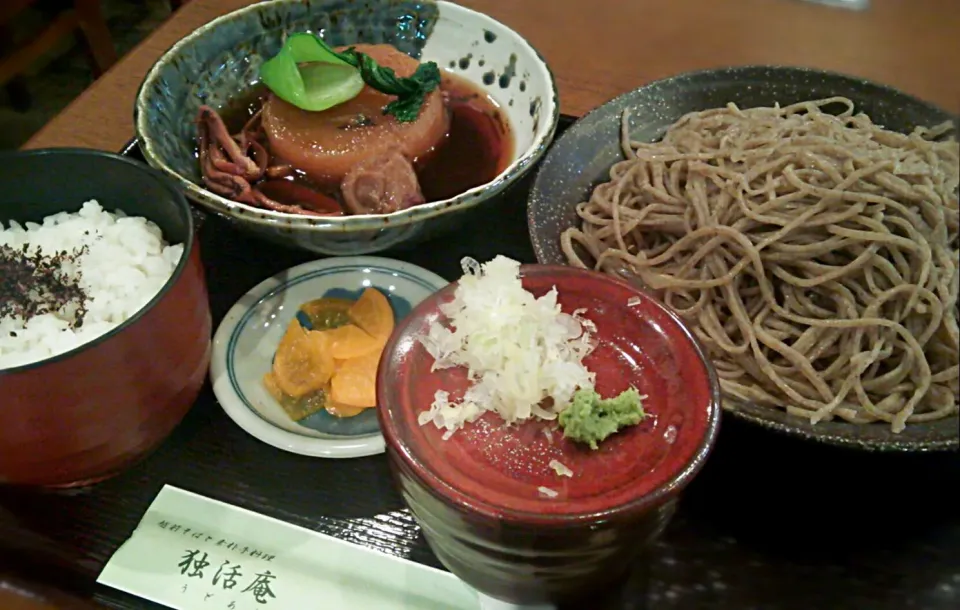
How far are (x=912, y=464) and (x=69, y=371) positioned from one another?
1.34 metres

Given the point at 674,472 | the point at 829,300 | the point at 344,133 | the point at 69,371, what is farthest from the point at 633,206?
the point at 69,371

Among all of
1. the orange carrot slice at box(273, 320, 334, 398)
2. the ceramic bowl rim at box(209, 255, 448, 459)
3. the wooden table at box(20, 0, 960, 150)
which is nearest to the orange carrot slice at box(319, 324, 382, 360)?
the orange carrot slice at box(273, 320, 334, 398)

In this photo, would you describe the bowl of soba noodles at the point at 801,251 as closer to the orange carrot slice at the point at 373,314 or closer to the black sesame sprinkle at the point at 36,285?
the orange carrot slice at the point at 373,314

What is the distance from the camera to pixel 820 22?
2529 millimetres

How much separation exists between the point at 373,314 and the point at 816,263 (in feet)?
2.74

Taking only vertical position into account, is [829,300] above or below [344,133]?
below

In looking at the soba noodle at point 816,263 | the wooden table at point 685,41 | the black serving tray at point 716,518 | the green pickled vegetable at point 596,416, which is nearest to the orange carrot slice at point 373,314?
the black serving tray at point 716,518

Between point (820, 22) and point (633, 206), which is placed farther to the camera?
point (820, 22)

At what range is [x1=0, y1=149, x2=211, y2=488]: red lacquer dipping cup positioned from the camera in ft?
3.55

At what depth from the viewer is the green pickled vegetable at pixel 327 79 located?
1.71 m

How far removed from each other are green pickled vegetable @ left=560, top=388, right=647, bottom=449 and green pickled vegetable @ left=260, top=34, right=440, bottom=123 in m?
0.96

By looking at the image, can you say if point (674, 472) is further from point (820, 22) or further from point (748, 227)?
point (820, 22)

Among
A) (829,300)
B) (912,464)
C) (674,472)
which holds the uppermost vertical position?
(674,472)

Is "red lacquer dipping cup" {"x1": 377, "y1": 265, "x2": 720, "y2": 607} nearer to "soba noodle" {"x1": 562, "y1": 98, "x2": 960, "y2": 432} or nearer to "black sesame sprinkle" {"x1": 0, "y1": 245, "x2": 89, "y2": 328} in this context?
"soba noodle" {"x1": 562, "y1": 98, "x2": 960, "y2": 432}
